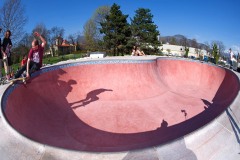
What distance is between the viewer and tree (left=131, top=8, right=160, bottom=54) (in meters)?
37.2

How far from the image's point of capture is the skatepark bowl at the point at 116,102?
5660 millimetres

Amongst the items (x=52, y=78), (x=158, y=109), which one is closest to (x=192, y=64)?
(x=158, y=109)

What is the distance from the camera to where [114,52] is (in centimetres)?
3706

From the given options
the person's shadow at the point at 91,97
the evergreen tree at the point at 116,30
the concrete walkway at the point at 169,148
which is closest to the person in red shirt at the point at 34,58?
the person's shadow at the point at 91,97

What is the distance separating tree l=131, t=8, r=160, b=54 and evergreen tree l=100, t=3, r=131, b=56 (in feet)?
5.84

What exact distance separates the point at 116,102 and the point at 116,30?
27.8m

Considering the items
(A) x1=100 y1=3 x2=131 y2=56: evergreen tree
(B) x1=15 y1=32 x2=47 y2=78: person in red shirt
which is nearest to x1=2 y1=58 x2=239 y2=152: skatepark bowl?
(B) x1=15 y1=32 x2=47 y2=78: person in red shirt

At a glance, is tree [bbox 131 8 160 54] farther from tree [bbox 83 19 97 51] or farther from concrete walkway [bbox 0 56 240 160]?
concrete walkway [bbox 0 56 240 160]

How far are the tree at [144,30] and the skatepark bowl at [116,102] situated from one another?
23858mm

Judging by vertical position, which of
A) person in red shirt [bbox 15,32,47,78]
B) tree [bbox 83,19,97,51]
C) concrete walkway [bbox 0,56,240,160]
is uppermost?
tree [bbox 83,19,97,51]

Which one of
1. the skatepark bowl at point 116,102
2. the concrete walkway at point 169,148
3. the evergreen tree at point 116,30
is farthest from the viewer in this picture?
the evergreen tree at point 116,30

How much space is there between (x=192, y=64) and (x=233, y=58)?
2504 millimetres

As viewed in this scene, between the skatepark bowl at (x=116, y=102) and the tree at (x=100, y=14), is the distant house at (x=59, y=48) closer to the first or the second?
the tree at (x=100, y=14)

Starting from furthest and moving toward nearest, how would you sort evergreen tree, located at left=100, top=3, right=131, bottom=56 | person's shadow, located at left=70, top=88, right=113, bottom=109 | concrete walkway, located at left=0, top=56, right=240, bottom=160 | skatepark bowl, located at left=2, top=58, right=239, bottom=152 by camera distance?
evergreen tree, located at left=100, top=3, right=131, bottom=56, person's shadow, located at left=70, top=88, right=113, bottom=109, skatepark bowl, located at left=2, top=58, right=239, bottom=152, concrete walkway, located at left=0, top=56, right=240, bottom=160
